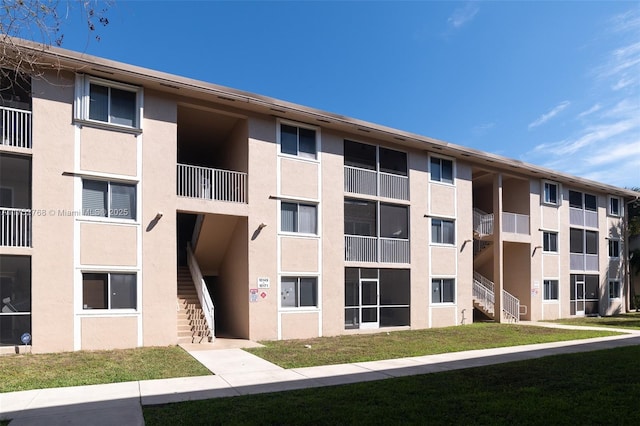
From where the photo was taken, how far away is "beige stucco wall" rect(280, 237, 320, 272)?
1625 cm

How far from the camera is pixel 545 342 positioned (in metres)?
15.5

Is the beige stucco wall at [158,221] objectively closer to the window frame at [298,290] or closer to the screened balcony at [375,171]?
the window frame at [298,290]

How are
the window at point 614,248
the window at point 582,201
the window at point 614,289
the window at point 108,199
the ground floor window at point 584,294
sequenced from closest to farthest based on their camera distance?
1. the window at point 108,199
2. the ground floor window at point 584,294
3. the window at point 582,201
4. the window at point 614,289
5. the window at point 614,248

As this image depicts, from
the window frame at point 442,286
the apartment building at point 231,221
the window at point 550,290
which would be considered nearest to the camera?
the apartment building at point 231,221

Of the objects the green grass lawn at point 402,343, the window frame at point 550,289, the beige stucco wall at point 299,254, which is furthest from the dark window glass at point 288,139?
the window frame at point 550,289

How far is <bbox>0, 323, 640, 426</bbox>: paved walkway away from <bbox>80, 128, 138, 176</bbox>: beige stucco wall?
554 centimetres

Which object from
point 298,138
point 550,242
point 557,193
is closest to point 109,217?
point 298,138

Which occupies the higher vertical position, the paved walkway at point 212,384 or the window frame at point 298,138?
the window frame at point 298,138

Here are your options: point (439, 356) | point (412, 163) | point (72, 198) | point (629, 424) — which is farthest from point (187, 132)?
point (629, 424)

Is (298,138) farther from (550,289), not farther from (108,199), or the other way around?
(550,289)

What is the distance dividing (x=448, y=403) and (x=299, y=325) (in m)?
9.49

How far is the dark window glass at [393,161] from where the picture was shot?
762 inches

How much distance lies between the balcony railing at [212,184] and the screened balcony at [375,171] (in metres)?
4.25

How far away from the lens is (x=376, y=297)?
18.8 metres
